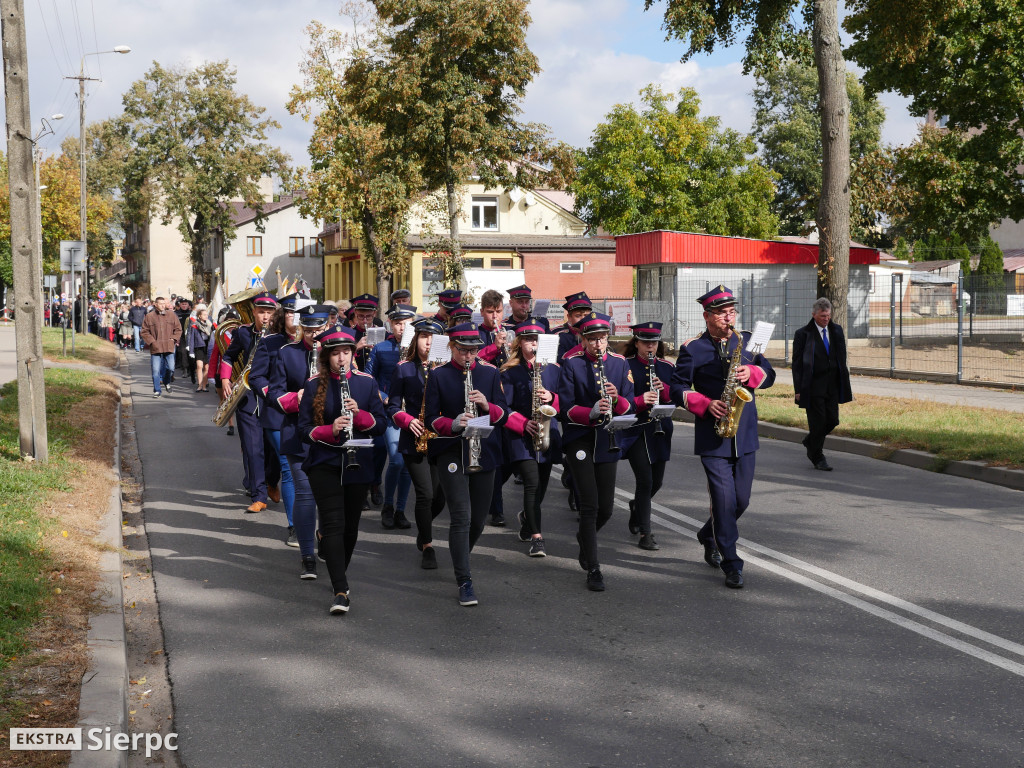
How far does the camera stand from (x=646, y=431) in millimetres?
8406

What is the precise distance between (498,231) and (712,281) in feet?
85.1

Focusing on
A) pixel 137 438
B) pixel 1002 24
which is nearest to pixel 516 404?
pixel 137 438

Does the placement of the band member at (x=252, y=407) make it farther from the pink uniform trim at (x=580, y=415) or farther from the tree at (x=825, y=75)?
the tree at (x=825, y=75)

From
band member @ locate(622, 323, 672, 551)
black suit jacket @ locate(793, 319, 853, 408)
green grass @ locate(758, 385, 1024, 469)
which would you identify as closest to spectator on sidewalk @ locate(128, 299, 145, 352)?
green grass @ locate(758, 385, 1024, 469)

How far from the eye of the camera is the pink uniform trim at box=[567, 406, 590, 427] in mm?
7129

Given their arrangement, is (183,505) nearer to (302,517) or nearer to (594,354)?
(302,517)

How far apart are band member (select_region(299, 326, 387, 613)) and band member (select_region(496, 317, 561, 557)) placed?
1079 mm

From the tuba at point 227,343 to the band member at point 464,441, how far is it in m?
3.11

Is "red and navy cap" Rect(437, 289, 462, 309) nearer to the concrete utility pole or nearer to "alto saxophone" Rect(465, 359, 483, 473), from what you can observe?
"alto saxophone" Rect(465, 359, 483, 473)

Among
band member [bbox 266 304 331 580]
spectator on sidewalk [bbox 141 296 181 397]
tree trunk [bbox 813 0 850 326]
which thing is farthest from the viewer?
spectator on sidewalk [bbox 141 296 181 397]

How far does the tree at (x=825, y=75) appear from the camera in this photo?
62.9ft

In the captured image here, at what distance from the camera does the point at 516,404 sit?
8039mm

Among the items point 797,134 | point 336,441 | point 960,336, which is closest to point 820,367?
point 336,441

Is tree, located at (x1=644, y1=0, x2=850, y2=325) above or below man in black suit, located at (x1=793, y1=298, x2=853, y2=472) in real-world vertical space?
above
